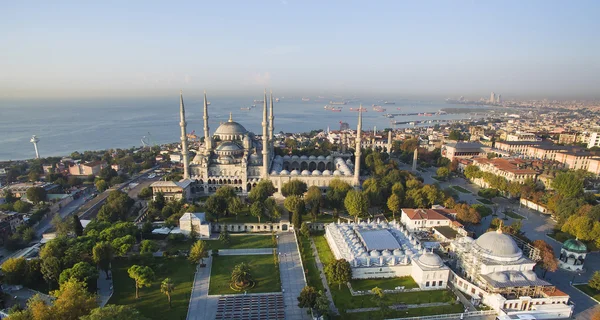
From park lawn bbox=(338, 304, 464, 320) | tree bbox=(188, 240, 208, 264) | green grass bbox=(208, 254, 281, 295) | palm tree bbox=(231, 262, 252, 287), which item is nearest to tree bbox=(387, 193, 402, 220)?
park lawn bbox=(338, 304, 464, 320)

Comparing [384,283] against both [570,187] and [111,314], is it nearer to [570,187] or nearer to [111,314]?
[111,314]

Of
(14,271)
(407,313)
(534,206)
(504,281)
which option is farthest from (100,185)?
(534,206)

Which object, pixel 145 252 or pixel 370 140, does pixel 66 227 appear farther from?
pixel 370 140

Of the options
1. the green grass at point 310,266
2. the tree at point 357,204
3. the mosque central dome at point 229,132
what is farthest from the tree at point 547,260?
the mosque central dome at point 229,132

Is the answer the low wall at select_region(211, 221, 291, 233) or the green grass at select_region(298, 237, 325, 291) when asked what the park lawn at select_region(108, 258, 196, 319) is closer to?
the low wall at select_region(211, 221, 291, 233)

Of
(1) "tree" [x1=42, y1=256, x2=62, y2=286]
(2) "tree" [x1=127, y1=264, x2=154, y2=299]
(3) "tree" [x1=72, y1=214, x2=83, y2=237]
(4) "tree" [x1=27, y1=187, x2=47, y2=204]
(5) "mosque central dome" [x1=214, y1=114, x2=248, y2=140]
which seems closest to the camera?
(2) "tree" [x1=127, y1=264, x2=154, y2=299]

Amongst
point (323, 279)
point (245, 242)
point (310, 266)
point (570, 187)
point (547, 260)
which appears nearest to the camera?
point (547, 260)
